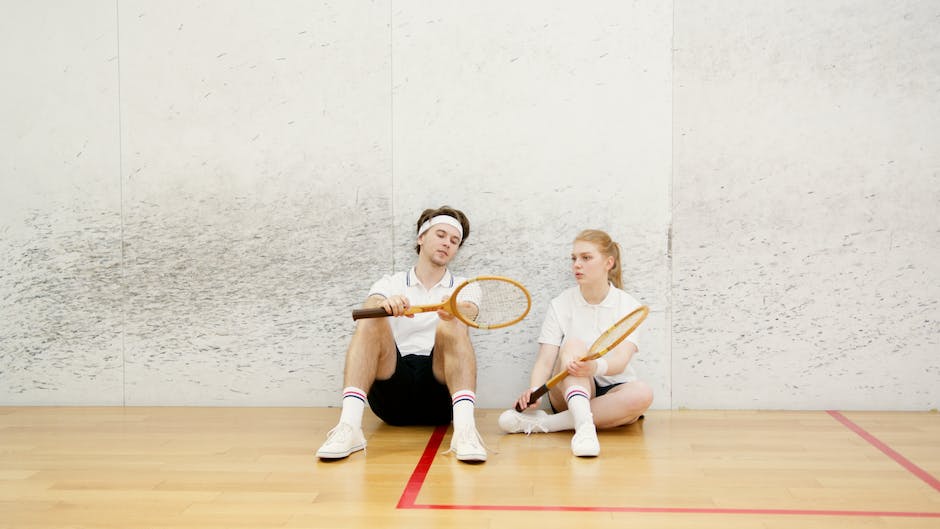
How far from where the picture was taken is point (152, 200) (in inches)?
143

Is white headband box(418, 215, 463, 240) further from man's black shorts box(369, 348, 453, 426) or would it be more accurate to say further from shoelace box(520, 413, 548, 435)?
shoelace box(520, 413, 548, 435)

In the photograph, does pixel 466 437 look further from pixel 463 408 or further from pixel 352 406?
pixel 352 406

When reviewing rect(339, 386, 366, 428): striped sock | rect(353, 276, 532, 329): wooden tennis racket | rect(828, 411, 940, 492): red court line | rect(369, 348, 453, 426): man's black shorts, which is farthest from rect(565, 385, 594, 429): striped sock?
rect(828, 411, 940, 492): red court line

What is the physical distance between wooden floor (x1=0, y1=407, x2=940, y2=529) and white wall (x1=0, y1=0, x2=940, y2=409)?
0.34m

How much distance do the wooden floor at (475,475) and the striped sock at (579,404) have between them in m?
0.15

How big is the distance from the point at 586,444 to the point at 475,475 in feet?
1.48

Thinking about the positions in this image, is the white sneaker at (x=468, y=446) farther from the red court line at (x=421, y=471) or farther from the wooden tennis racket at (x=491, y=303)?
the wooden tennis racket at (x=491, y=303)

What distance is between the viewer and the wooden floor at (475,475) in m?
2.09

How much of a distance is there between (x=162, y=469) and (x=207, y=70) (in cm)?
193

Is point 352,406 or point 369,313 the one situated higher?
point 369,313

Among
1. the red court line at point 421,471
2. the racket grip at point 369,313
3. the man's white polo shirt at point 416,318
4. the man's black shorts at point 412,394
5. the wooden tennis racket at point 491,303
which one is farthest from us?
the man's white polo shirt at point 416,318

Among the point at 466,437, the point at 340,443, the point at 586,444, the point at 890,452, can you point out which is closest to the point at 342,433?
the point at 340,443

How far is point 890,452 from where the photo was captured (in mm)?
2742

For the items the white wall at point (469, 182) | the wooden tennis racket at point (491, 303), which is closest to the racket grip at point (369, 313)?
the wooden tennis racket at point (491, 303)
